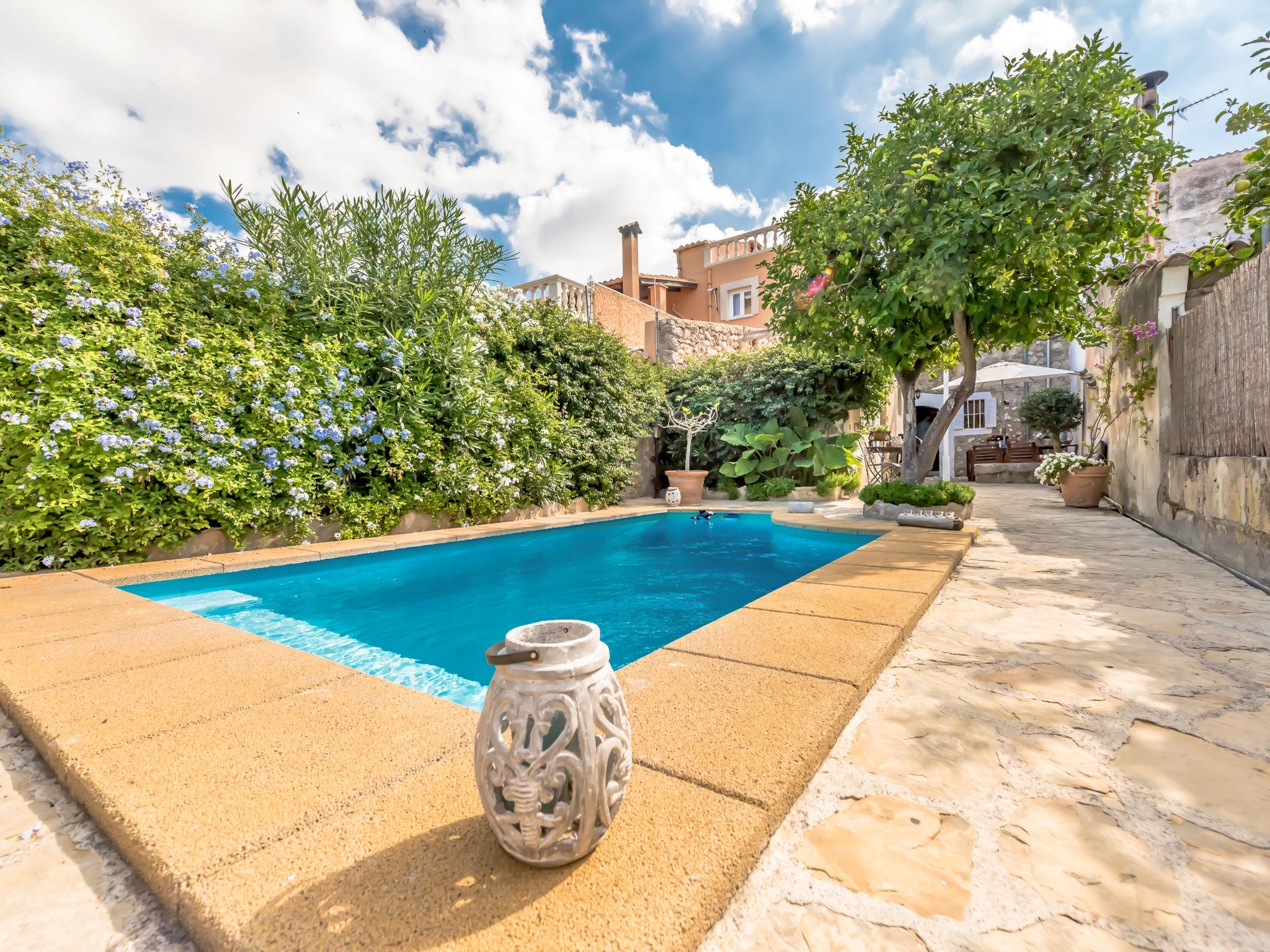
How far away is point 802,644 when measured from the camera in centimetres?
197

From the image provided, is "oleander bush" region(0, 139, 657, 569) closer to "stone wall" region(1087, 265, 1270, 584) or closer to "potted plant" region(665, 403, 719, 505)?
"potted plant" region(665, 403, 719, 505)

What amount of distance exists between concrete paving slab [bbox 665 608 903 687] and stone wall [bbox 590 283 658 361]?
10.1 meters

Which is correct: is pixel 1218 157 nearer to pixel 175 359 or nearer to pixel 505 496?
pixel 505 496

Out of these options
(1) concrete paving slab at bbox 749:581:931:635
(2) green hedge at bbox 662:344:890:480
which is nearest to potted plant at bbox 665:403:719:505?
(2) green hedge at bbox 662:344:890:480

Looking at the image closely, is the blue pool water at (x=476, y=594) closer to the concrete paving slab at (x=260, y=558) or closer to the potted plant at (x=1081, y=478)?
the concrete paving slab at (x=260, y=558)

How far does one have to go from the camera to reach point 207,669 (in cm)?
181

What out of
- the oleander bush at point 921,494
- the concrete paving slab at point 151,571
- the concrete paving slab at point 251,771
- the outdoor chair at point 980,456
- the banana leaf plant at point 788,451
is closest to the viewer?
the concrete paving slab at point 251,771

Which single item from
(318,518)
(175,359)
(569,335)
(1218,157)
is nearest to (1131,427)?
(569,335)

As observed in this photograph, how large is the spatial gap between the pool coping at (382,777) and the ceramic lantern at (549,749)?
0.29 ft

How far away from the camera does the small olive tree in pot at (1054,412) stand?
486 inches

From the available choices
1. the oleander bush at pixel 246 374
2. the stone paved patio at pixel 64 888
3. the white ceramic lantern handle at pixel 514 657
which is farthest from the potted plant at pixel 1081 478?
the stone paved patio at pixel 64 888

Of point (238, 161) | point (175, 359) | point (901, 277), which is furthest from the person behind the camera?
point (238, 161)

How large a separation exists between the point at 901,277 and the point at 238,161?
20.6 feet

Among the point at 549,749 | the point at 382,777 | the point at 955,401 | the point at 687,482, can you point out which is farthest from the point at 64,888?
the point at 687,482
